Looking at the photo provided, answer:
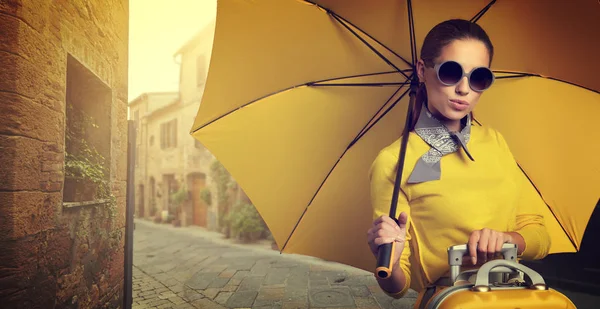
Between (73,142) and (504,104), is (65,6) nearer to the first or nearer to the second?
(73,142)

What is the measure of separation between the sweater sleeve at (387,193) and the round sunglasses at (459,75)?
36 centimetres

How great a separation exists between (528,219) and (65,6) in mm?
3799

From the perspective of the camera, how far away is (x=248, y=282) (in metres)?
6.45

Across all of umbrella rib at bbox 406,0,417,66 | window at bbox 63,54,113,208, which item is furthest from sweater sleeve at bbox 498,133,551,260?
window at bbox 63,54,113,208

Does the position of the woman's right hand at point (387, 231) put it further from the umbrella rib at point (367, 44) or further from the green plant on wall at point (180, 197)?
the green plant on wall at point (180, 197)

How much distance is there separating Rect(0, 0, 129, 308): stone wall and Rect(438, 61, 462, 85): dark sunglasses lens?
2.63 metres

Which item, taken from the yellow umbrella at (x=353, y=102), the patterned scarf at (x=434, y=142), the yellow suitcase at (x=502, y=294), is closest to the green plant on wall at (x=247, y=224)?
the yellow umbrella at (x=353, y=102)

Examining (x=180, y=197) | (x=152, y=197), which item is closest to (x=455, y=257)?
(x=180, y=197)

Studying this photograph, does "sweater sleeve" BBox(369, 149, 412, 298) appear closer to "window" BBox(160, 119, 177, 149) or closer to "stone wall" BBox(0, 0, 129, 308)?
"stone wall" BBox(0, 0, 129, 308)

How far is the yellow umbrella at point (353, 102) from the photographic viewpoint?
1.82 m

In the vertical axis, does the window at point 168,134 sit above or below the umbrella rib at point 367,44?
above

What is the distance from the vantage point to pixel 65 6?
3.23 m

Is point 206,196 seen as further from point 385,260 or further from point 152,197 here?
point 385,260

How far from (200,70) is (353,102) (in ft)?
49.8
